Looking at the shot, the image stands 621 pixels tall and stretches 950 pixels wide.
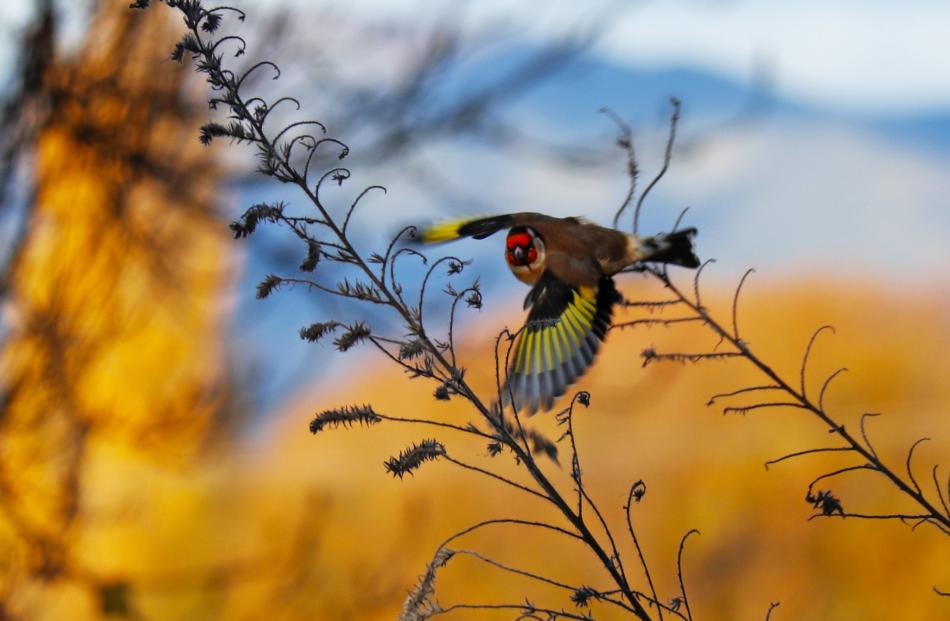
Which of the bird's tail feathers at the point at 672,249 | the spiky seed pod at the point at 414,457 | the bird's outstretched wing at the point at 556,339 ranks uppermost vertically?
the bird's outstretched wing at the point at 556,339

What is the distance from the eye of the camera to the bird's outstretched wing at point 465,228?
336 mm

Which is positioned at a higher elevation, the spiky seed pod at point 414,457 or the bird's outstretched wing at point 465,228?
the bird's outstretched wing at point 465,228

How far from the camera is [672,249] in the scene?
31cm

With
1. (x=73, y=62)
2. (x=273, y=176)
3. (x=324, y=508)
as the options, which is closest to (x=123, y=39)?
(x=73, y=62)

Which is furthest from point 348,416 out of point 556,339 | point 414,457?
point 556,339

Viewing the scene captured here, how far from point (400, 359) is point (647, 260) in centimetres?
8

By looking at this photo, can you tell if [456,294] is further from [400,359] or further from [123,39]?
[123,39]

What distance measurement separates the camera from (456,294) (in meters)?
0.30

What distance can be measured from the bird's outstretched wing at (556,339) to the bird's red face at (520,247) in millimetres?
14

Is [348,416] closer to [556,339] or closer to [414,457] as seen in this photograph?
[414,457]

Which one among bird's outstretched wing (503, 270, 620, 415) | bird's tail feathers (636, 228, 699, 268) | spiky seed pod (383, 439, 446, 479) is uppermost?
bird's outstretched wing (503, 270, 620, 415)

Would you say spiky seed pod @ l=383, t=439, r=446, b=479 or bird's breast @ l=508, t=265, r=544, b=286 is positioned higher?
bird's breast @ l=508, t=265, r=544, b=286

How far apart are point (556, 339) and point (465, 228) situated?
0.07 m

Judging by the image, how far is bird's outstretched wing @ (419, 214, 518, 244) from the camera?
1.10 ft
